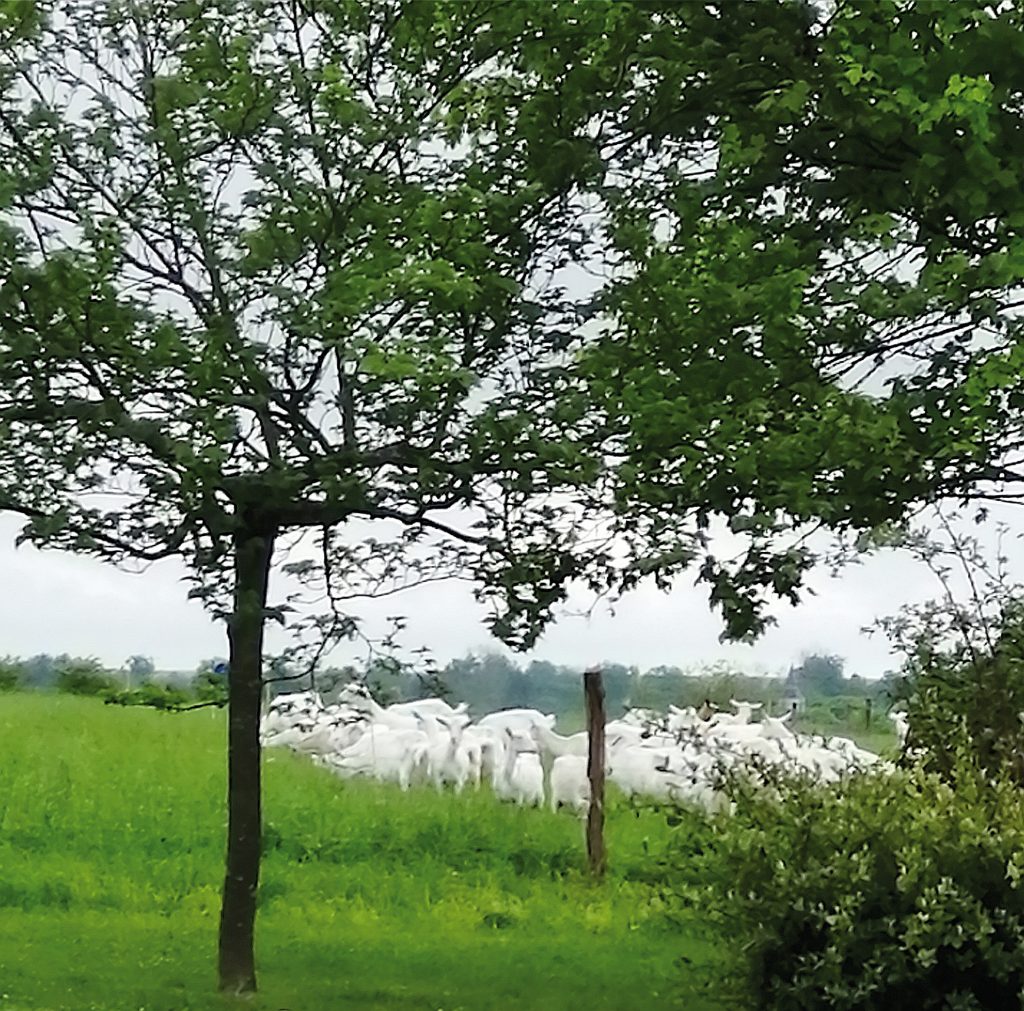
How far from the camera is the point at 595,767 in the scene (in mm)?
6836

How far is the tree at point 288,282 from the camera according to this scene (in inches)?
157

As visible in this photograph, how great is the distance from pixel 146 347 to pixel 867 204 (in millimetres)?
2099

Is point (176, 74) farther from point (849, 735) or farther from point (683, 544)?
point (849, 735)

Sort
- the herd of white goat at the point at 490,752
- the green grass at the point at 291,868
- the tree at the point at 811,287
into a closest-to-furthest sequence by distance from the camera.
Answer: the tree at the point at 811,287 < the green grass at the point at 291,868 < the herd of white goat at the point at 490,752

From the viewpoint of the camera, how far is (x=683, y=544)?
4250 mm

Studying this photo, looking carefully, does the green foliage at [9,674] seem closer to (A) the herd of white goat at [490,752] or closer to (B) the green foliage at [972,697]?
(A) the herd of white goat at [490,752]

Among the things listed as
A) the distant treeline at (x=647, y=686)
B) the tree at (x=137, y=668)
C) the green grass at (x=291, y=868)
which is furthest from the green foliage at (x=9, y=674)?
the distant treeline at (x=647, y=686)

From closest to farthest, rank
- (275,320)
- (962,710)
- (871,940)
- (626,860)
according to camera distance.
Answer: (871,940), (275,320), (962,710), (626,860)

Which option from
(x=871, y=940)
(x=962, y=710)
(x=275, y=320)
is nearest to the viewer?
(x=871, y=940)

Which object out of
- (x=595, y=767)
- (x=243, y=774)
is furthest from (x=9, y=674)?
(x=595, y=767)

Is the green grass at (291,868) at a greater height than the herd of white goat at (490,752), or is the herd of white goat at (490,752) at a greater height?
the herd of white goat at (490,752)

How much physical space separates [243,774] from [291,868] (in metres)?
2.17

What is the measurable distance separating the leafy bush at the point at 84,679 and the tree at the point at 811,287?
254cm

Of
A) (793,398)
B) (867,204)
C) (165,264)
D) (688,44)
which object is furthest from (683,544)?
(165,264)
